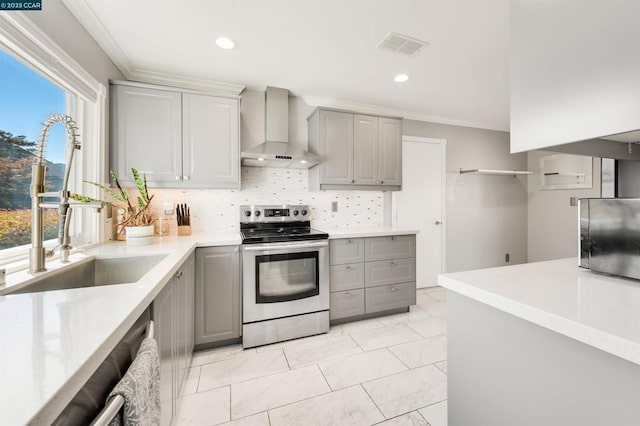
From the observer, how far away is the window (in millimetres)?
1290

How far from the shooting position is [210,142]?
2.49 metres

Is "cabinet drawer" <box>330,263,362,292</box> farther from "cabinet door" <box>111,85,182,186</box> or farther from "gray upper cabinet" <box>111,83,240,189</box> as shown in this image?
"cabinet door" <box>111,85,182,186</box>

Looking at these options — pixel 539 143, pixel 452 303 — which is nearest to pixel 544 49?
pixel 539 143

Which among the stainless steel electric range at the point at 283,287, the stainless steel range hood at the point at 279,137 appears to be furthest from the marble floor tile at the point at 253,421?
the stainless steel range hood at the point at 279,137

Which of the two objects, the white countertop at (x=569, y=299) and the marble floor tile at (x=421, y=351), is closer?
the white countertop at (x=569, y=299)

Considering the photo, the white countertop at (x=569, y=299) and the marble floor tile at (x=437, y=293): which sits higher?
the white countertop at (x=569, y=299)

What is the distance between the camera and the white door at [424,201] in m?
3.70

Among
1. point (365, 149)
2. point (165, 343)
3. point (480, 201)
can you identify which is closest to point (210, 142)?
point (365, 149)

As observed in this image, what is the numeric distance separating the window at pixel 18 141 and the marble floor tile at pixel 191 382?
4.20 ft

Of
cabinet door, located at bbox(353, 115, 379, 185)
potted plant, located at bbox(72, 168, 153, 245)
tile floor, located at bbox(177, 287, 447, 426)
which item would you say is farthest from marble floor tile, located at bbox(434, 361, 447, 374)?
potted plant, located at bbox(72, 168, 153, 245)

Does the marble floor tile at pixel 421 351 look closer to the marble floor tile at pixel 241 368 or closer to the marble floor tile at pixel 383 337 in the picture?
the marble floor tile at pixel 383 337

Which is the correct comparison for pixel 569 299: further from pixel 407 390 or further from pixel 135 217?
pixel 135 217

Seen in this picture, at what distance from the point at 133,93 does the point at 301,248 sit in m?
1.98

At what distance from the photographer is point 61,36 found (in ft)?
5.22
